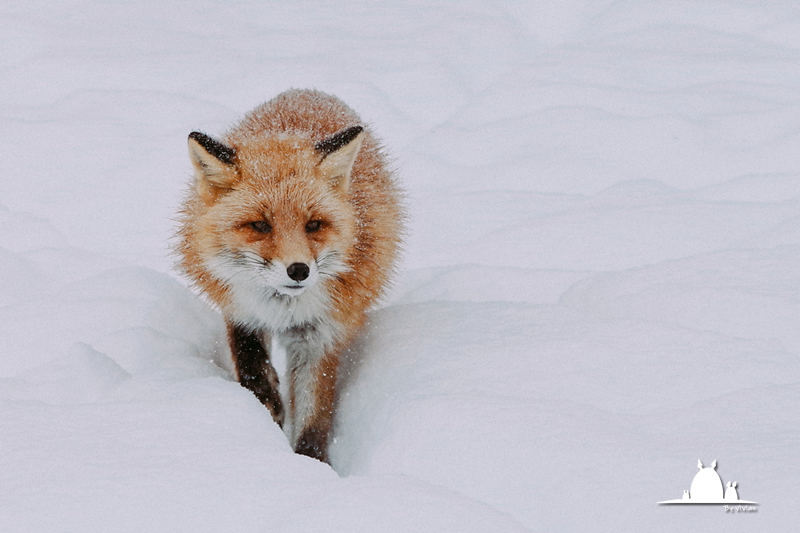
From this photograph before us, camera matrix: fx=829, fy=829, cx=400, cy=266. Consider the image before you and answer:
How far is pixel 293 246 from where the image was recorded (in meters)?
3.66

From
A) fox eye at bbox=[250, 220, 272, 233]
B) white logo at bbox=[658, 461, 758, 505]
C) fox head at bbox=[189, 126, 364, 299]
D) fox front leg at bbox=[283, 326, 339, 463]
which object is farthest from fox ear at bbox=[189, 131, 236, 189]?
white logo at bbox=[658, 461, 758, 505]

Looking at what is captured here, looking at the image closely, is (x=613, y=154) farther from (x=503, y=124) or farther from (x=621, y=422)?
(x=621, y=422)

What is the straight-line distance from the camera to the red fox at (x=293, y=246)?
379cm

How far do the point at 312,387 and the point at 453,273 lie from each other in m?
1.37

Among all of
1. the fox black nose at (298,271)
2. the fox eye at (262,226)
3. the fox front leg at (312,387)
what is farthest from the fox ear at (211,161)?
the fox front leg at (312,387)

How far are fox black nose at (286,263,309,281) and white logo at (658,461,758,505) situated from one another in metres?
1.73

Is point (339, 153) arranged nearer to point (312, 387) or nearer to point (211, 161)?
point (211, 161)

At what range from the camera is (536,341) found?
400cm

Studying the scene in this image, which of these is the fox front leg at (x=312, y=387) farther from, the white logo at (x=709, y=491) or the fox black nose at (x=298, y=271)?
the white logo at (x=709, y=491)

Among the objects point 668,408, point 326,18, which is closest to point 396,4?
point 326,18

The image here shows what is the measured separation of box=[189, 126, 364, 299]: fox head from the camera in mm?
3719

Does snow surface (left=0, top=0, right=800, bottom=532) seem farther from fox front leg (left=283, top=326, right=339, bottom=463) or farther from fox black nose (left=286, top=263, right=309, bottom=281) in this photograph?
fox black nose (left=286, top=263, right=309, bottom=281)

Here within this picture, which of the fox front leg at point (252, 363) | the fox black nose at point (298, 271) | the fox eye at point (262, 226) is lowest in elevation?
the fox front leg at point (252, 363)

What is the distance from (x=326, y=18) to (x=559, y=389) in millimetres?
7241
